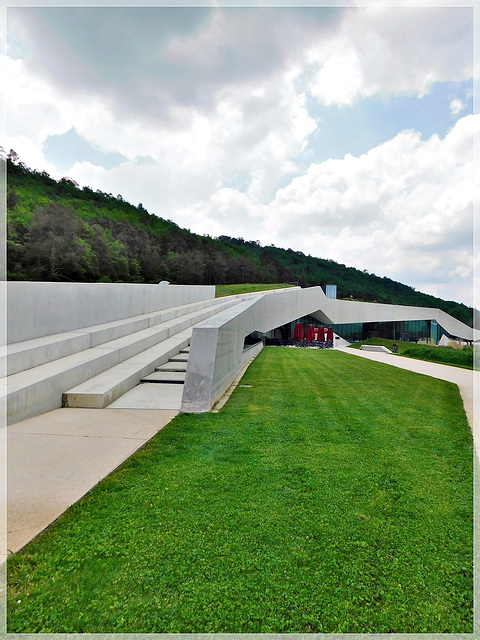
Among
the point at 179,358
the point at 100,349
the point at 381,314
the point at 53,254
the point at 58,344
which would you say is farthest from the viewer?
the point at 381,314

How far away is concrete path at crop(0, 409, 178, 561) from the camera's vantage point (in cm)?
246

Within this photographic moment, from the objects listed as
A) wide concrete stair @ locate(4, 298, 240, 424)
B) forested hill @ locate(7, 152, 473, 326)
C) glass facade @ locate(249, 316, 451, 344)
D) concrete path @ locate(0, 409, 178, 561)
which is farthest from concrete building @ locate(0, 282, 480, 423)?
glass facade @ locate(249, 316, 451, 344)

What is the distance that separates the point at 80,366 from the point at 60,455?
8.58 feet

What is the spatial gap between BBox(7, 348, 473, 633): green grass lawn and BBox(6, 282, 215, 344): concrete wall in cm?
408

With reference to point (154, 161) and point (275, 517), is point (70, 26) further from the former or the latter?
point (154, 161)

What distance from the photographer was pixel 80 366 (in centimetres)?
581

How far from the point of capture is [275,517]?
7.77 feet

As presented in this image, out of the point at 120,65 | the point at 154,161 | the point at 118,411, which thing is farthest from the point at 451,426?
the point at 154,161

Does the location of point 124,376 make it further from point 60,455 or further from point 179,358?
point 60,455

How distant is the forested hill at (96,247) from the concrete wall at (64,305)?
962cm

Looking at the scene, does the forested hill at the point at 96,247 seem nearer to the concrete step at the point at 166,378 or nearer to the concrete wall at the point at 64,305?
the concrete wall at the point at 64,305

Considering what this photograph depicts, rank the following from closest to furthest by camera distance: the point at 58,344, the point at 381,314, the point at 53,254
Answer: the point at 58,344, the point at 53,254, the point at 381,314

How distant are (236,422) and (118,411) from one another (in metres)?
1.86

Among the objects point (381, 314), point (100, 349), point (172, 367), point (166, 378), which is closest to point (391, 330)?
point (381, 314)
